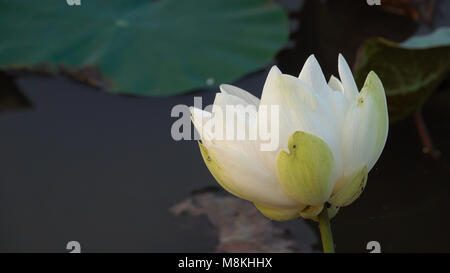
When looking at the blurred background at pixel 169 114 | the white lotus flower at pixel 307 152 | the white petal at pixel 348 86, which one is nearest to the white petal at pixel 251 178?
the white lotus flower at pixel 307 152

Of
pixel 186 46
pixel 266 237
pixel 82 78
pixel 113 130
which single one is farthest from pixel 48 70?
pixel 266 237

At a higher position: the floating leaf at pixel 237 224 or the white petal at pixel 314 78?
the floating leaf at pixel 237 224

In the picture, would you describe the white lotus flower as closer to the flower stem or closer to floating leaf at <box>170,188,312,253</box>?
the flower stem

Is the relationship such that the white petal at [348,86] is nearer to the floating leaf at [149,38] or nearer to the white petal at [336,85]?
the white petal at [336,85]

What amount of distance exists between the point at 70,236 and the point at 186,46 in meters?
0.65

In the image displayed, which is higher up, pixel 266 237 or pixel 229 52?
pixel 229 52

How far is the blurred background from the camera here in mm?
1133

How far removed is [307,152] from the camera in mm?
469

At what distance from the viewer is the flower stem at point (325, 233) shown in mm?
468

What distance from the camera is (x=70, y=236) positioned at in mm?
1162

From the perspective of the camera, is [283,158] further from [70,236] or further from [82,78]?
[82,78]

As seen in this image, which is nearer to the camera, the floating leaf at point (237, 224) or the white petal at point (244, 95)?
the white petal at point (244, 95)

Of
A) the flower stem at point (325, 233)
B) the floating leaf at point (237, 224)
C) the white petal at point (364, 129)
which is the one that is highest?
the floating leaf at point (237, 224)

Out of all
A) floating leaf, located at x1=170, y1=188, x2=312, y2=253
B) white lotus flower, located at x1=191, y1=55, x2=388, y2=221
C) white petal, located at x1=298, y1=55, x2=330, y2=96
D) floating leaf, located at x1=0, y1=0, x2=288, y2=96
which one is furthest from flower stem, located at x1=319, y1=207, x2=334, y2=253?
floating leaf, located at x1=0, y1=0, x2=288, y2=96
